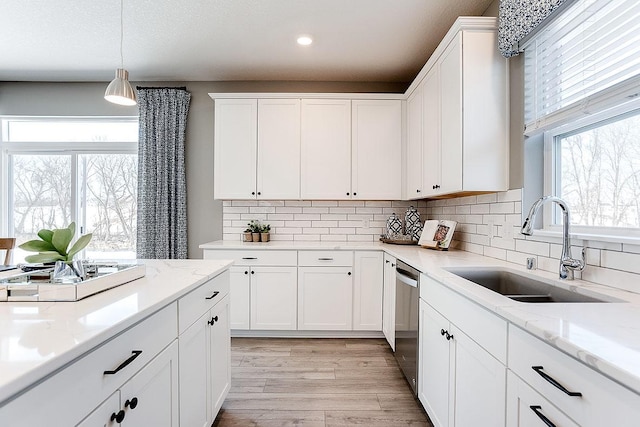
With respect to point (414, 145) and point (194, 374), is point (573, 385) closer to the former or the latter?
point (194, 374)

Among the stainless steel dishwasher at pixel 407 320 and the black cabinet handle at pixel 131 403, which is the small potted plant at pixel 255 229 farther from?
the black cabinet handle at pixel 131 403

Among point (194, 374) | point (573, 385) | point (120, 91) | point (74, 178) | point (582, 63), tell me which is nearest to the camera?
point (573, 385)

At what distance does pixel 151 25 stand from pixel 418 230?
9.85ft

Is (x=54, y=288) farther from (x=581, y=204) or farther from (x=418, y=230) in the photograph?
(x=418, y=230)

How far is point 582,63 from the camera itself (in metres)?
1.58

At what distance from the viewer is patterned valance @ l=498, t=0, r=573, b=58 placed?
66.5 inches

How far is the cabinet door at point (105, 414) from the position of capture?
0.79 m

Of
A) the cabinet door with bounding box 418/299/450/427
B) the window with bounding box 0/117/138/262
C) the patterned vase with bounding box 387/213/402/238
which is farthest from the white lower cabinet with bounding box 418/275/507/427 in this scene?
the window with bounding box 0/117/138/262

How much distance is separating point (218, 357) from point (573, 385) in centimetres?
161

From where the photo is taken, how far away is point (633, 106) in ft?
4.42

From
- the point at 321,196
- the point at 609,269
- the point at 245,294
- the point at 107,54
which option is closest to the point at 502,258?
the point at 609,269

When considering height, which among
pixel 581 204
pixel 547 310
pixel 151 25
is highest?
pixel 151 25

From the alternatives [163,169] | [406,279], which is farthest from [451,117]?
[163,169]

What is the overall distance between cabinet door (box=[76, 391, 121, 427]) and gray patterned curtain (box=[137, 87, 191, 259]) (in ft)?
9.45
